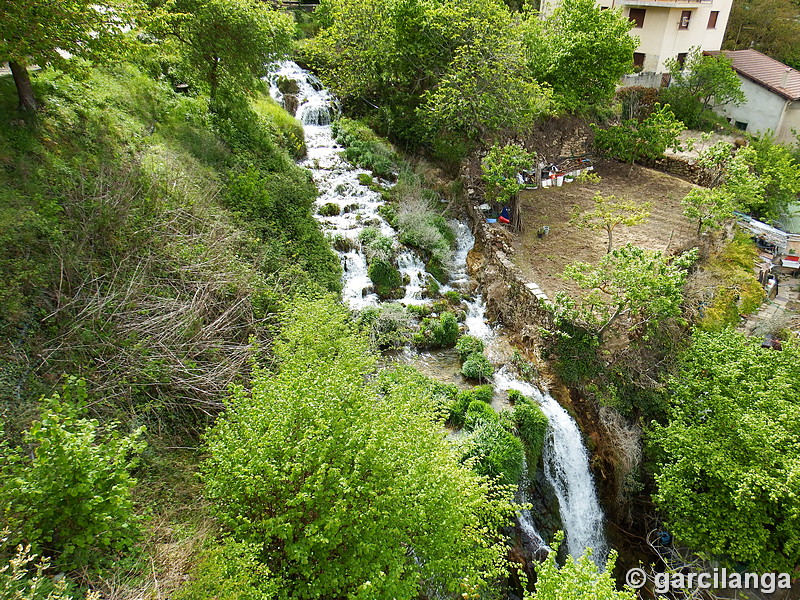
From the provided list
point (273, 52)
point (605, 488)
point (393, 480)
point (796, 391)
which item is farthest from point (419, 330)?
point (273, 52)

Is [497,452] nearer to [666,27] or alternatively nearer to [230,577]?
[230,577]

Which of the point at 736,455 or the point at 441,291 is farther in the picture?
the point at 441,291

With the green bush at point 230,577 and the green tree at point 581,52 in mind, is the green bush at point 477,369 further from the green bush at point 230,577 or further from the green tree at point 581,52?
the green tree at point 581,52

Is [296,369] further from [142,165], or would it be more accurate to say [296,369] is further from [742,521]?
[742,521]

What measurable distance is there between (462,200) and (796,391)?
531 inches

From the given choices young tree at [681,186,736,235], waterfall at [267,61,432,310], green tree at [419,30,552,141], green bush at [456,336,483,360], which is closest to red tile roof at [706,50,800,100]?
young tree at [681,186,736,235]

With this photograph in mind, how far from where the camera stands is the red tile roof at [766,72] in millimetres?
26297

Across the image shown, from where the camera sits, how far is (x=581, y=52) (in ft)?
71.4

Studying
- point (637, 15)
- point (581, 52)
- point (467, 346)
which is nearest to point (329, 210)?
point (467, 346)

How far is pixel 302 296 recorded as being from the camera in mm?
11945

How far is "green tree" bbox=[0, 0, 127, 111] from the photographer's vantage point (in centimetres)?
887

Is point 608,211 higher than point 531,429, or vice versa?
point 608,211

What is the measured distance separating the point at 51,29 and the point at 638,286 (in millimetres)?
14516

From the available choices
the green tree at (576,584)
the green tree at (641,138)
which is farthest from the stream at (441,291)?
the green tree at (641,138)
